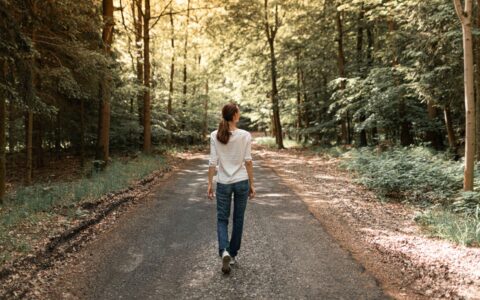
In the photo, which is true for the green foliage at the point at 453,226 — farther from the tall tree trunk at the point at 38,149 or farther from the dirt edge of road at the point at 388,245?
the tall tree trunk at the point at 38,149

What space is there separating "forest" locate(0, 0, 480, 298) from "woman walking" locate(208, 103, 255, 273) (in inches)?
123

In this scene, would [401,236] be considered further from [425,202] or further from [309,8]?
[309,8]

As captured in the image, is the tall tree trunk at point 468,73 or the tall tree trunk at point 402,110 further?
the tall tree trunk at point 402,110

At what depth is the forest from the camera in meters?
8.50

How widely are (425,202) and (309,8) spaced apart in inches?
695

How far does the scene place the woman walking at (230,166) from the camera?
202 inches

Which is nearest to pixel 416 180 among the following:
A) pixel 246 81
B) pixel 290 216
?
pixel 290 216

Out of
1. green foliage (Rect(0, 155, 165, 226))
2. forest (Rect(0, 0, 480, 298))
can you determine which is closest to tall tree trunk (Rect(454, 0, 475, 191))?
forest (Rect(0, 0, 480, 298))

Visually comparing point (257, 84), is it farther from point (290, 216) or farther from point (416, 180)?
point (290, 216)

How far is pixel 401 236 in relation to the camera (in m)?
6.66

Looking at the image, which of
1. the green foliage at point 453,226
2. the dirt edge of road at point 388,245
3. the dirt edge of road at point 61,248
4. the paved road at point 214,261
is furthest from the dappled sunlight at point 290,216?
the dirt edge of road at point 61,248

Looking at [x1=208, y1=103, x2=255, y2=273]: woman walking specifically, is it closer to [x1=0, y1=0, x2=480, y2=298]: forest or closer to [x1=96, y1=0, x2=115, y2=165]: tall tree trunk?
[x1=0, y1=0, x2=480, y2=298]: forest

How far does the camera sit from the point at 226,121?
5.11 m

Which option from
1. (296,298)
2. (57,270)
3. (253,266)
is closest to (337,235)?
(253,266)
